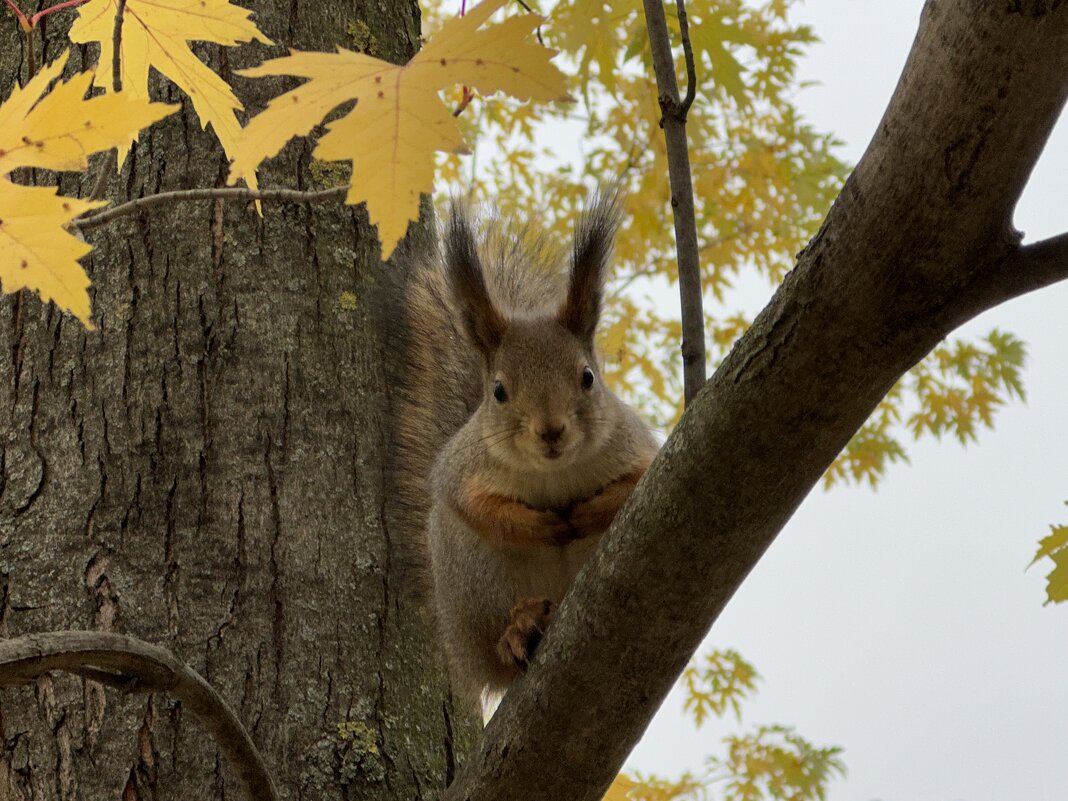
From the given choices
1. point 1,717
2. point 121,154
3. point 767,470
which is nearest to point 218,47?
point 121,154

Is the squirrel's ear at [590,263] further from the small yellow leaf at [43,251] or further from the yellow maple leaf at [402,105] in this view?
the small yellow leaf at [43,251]

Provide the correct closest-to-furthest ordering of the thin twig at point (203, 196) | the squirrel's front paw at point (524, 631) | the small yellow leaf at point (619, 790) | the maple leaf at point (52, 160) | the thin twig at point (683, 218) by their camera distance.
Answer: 1. the maple leaf at point (52, 160)
2. the thin twig at point (203, 196)
3. the thin twig at point (683, 218)
4. the squirrel's front paw at point (524, 631)
5. the small yellow leaf at point (619, 790)

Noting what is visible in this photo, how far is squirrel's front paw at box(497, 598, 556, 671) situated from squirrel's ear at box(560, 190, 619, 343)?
0.54 metres

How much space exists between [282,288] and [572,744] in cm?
90

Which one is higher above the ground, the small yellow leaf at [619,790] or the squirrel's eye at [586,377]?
the squirrel's eye at [586,377]

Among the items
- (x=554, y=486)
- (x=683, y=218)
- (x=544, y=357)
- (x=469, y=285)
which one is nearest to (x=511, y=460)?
(x=554, y=486)

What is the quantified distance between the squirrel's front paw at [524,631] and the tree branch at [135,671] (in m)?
0.47

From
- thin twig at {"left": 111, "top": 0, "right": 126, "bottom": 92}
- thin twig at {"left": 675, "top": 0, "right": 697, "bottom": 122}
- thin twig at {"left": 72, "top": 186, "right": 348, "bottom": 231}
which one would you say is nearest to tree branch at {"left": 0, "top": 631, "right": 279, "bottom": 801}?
thin twig at {"left": 72, "top": 186, "right": 348, "bottom": 231}

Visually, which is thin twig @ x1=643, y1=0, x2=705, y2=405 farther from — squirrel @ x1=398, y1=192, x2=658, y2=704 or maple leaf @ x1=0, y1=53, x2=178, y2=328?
maple leaf @ x1=0, y1=53, x2=178, y2=328

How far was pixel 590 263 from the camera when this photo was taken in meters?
2.06

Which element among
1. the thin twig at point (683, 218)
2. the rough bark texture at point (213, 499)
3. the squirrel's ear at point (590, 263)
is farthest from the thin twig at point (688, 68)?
the rough bark texture at point (213, 499)

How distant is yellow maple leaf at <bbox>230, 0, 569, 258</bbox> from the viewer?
A: 100 cm

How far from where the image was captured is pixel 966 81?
99cm

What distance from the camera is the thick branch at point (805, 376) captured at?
0.99 m
